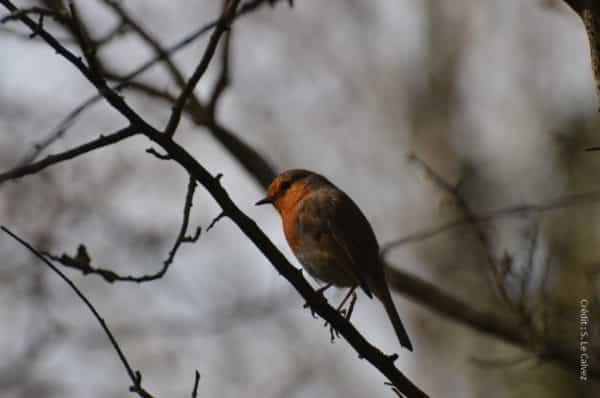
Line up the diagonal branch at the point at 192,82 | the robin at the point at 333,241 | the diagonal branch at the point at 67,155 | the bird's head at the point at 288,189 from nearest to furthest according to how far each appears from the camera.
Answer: the diagonal branch at the point at 67,155 → the diagonal branch at the point at 192,82 → the robin at the point at 333,241 → the bird's head at the point at 288,189

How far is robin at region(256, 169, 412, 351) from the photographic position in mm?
4855

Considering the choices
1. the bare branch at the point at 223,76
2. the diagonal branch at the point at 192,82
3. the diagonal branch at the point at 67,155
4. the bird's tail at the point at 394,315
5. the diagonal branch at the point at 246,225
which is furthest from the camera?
the bare branch at the point at 223,76

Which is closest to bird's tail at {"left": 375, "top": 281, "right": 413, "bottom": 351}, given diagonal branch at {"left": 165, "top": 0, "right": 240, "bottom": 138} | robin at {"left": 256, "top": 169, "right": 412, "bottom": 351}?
robin at {"left": 256, "top": 169, "right": 412, "bottom": 351}

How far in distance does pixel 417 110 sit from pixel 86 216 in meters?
7.55

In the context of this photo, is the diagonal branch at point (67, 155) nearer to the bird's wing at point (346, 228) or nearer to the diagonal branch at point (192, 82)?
the diagonal branch at point (192, 82)

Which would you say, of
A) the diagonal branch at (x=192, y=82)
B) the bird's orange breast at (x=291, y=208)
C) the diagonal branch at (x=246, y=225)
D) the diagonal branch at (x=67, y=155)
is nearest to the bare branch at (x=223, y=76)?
the bird's orange breast at (x=291, y=208)

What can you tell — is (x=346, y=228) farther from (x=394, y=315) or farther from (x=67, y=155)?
(x=67, y=155)

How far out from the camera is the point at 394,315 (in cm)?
444

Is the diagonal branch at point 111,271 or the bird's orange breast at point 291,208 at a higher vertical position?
the bird's orange breast at point 291,208

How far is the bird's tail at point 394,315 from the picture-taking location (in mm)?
4156

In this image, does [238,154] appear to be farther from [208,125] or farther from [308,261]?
→ [308,261]

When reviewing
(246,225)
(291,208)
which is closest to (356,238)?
(291,208)

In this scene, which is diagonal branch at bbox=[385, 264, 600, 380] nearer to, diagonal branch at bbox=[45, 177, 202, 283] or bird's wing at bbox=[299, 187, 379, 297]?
bird's wing at bbox=[299, 187, 379, 297]

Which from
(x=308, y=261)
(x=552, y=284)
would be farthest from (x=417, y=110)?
(x=308, y=261)
